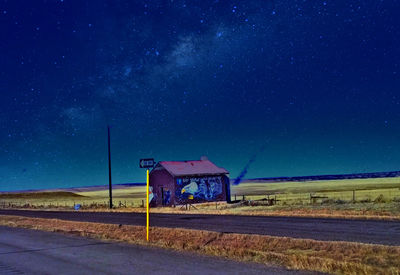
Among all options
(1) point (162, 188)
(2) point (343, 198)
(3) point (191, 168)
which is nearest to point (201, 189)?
(3) point (191, 168)

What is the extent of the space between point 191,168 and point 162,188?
381 centimetres

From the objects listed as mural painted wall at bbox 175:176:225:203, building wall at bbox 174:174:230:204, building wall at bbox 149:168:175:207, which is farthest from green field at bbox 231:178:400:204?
building wall at bbox 149:168:175:207

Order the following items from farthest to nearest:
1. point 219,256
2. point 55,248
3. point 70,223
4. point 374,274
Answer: point 70,223, point 55,248, point 219,256, point 374,274

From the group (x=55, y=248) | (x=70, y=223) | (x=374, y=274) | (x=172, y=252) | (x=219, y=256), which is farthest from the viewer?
(x=70, y=223)

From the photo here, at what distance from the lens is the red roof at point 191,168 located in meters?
40.8

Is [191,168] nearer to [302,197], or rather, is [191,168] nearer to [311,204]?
[311,204]

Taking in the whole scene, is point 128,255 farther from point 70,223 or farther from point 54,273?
point 70,223

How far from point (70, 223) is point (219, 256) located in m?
14.8

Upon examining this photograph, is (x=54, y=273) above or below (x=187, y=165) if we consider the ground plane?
below

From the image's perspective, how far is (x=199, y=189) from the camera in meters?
41.1

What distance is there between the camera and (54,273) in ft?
27.8

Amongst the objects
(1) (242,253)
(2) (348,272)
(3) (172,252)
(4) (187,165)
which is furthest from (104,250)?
(4) (187,165)

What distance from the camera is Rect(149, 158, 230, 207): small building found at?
40.1m

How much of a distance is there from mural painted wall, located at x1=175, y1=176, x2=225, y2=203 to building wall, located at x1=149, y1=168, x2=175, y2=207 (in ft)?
2.64
